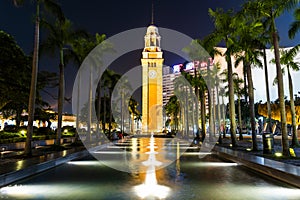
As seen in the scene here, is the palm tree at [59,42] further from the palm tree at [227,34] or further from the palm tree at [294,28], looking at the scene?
the palm tree at [294,28]

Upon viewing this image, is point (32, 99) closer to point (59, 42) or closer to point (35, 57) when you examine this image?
point (35, 57)

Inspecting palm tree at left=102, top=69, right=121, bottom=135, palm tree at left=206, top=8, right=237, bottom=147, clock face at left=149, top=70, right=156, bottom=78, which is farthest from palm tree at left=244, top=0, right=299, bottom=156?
clock face at left=149, top=70, right=156, bottom=78

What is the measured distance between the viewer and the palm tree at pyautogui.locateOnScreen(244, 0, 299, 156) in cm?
1527

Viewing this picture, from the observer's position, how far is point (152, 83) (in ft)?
385

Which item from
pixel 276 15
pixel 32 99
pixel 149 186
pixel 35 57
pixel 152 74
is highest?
pixel 152 74

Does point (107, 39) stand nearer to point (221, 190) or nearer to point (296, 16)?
point (296, 16)

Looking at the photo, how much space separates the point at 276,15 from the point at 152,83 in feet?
331

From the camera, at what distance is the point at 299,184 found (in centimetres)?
831

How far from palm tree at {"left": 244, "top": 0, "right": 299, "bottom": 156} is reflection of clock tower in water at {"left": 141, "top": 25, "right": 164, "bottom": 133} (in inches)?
3726

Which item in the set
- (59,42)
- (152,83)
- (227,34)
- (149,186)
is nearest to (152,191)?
(149,186)

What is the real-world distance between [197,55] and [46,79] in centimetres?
1816

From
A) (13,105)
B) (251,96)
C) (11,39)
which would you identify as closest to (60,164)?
(251,96)

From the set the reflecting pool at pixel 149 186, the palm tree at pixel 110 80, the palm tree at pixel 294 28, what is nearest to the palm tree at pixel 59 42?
the reflecting pool at pixel 149 186

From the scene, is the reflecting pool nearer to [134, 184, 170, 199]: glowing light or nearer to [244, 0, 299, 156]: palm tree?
[134, 184, 170, 199]: glowing light
